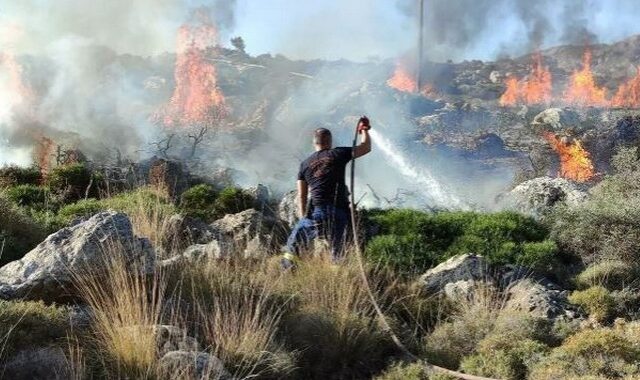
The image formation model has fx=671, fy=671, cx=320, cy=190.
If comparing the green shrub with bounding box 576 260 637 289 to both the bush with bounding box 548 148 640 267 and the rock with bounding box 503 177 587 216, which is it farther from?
the rock with bounding box 503 177 587 216

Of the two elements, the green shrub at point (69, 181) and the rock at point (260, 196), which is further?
the green shrub at point (69, 181)

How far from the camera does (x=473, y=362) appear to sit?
537 cm

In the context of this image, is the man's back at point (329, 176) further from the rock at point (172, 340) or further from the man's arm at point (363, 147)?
the rock at point (172, 340)

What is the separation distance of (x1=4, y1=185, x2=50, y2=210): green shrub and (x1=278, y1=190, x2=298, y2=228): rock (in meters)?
4.16

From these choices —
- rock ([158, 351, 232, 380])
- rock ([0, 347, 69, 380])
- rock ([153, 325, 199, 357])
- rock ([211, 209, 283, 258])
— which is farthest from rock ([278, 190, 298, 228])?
rock ([0, 347, 69, 380])

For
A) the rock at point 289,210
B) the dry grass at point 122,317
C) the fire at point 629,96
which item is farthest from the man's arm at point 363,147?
the fire at point 629,96

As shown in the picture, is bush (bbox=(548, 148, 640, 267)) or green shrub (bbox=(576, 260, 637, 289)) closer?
green shrub (bbox=(576, 260, 637, 289))

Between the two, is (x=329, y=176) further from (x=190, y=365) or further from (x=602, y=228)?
(x=602, y=228)

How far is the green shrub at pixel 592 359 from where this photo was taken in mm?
4996

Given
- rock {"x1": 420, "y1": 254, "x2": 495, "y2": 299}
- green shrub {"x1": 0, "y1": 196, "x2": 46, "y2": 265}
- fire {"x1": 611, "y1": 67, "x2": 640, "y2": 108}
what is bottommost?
rock {"x1": 420, "y1": 254, "x2": 495, "y2": 299}

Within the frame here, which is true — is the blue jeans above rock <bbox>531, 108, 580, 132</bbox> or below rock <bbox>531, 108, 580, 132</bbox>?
below

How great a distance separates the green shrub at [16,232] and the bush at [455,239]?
4212mm

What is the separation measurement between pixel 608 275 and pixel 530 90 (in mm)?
37398

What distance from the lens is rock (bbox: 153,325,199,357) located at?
4.54 metres
